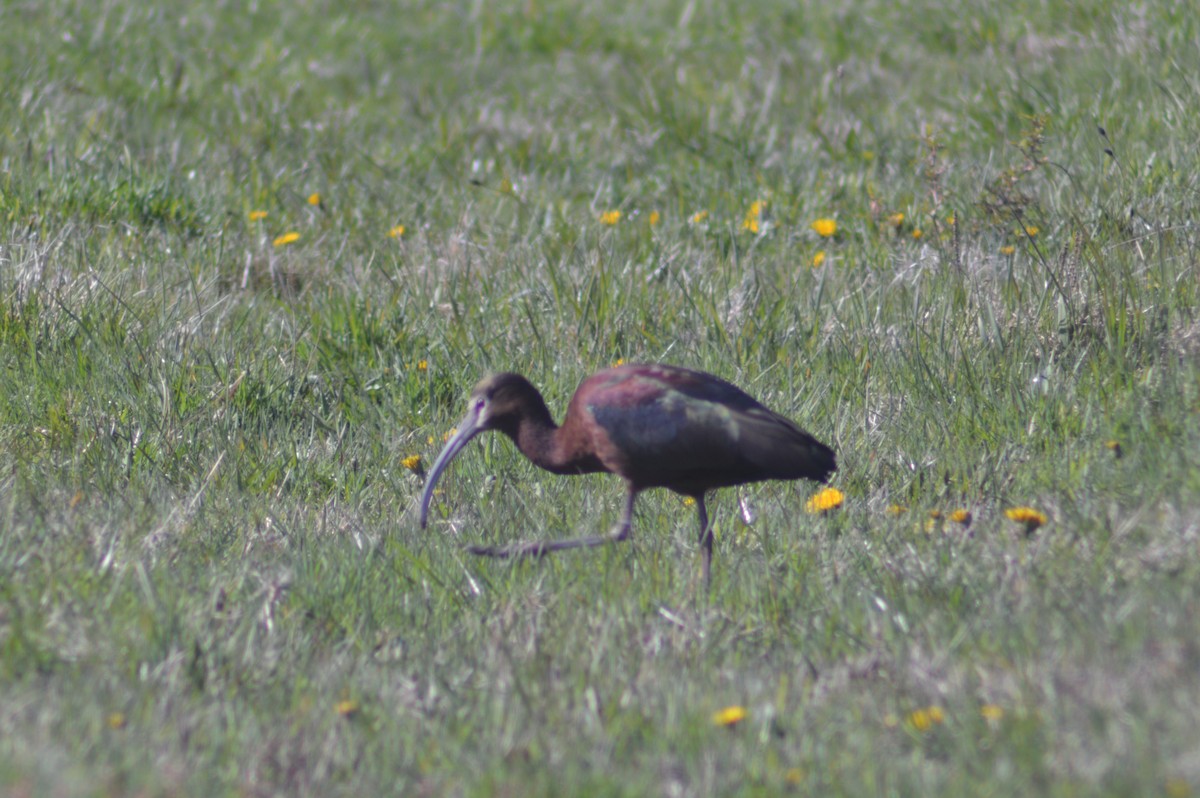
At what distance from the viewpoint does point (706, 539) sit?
159 inches

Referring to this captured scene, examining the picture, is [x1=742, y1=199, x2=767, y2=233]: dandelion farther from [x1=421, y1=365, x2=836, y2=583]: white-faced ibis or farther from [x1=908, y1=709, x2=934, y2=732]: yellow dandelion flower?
[x1=908, y1=709, x2=934, y2=732]: yellow dandelion flower

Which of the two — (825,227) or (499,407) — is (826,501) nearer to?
(499,407)

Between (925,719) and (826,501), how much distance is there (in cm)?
155

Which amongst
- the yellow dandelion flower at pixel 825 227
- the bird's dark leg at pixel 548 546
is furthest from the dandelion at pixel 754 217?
the bird's dark leg at pixel 548 546

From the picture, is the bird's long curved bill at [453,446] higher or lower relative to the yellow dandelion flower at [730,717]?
lower

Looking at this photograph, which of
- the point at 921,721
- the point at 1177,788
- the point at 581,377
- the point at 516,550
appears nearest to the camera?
the point at 1177,788

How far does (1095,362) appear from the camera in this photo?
191 inches

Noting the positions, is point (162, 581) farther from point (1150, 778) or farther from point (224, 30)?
point (224, 30)

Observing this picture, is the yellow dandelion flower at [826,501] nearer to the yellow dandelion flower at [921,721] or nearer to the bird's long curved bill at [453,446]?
the bird's long curved bill at [453,446]

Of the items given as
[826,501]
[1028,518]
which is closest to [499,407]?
[826,501]

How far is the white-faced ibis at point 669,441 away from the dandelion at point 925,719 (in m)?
1.04

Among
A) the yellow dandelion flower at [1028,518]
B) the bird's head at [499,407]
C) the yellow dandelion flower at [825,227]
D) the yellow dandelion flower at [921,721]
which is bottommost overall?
the yellow dandelion flower at [825,227]

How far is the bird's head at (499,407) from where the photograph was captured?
4.52 m

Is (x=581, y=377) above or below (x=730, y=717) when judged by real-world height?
below
